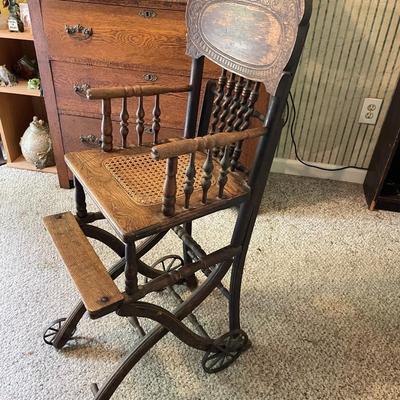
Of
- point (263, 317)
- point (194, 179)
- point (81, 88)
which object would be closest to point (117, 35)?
point (81, 88)

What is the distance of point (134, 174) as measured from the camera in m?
1.06

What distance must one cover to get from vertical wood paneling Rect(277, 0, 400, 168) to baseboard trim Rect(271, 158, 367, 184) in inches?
1.5

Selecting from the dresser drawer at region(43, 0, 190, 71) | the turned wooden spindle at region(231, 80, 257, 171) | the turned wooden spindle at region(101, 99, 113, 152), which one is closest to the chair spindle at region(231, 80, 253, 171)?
the turned wooden spindle at region(231, 80, 257, 171)

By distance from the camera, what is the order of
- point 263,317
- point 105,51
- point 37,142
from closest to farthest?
1. point 263,317
2. point 105,51
3. point 37,142

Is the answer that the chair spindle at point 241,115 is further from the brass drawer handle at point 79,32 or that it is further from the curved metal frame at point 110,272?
the brass drawer handle at point 79,32

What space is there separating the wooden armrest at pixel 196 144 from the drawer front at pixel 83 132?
2.83ft

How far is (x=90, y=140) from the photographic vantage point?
181 centimetres

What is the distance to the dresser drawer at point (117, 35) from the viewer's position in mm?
1503

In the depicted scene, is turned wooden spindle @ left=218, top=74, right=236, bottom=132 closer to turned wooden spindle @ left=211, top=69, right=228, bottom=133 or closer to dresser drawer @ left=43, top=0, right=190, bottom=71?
turned wooden spindle @ left=211, top=69, right=228, bottom=133

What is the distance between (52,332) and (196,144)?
822 mm

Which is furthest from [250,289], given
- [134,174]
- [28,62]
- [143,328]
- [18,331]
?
[28,62]

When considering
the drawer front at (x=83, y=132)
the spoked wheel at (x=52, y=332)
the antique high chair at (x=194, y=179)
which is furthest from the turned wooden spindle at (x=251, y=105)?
the spoked wheel at (x=52, y=332)

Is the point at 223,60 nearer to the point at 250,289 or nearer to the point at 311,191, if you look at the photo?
the point at 250,289

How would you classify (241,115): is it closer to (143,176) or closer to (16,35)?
(143,176)
